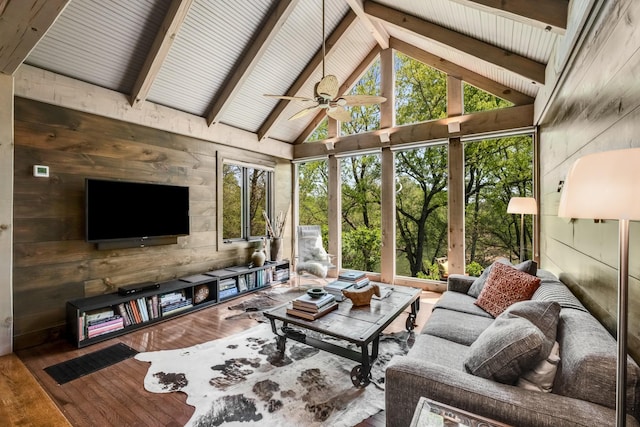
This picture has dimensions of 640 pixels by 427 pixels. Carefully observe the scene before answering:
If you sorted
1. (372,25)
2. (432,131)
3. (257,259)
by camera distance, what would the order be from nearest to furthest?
1. (372,25)
2. (432,131)
3. (257,259)

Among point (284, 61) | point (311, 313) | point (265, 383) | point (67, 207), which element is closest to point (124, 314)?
point (67, 207)

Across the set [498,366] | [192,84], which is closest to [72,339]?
[192,84]

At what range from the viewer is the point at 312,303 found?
2.45 meters

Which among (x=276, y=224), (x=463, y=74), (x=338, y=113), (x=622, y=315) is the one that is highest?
(x=463, y=74)

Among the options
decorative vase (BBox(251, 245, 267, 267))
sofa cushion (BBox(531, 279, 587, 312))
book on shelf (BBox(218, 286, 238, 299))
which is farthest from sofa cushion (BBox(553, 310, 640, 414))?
decorative vase (BBox(251, 245, 267, 267))

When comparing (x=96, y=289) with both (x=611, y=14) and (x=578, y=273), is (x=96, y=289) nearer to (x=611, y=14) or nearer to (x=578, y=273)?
(x=578, y=273)

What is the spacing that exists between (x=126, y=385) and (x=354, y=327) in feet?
5.90

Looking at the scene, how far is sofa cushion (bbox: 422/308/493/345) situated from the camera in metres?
2.00

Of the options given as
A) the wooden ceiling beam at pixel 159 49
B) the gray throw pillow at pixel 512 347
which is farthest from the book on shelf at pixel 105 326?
the gray throw pillow at pixel 512 347

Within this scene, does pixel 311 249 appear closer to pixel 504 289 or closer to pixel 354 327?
pixel 354 327

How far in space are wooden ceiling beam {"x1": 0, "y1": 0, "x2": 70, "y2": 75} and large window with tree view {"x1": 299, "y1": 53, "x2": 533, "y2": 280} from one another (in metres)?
4.28

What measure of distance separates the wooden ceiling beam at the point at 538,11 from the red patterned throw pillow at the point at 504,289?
1883 mm

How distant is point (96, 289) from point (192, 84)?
2.82 m

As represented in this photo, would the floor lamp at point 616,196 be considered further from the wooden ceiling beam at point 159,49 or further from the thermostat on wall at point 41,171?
the thermostat on wall at point 41,171
